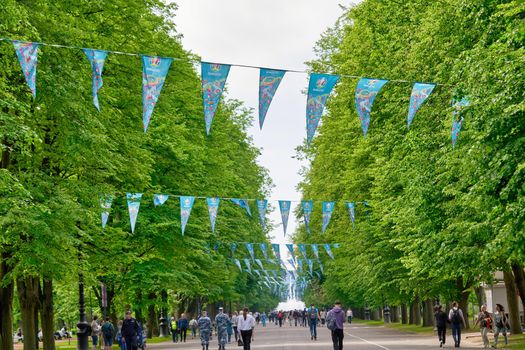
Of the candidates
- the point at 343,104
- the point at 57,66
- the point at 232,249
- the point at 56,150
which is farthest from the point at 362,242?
the point at 57,66

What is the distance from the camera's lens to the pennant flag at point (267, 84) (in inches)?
754

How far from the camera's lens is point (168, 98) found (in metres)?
39.7

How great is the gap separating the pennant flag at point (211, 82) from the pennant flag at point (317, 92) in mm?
1884

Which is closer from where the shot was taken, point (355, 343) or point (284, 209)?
point (284, 209)

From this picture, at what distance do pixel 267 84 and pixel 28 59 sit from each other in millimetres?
4717

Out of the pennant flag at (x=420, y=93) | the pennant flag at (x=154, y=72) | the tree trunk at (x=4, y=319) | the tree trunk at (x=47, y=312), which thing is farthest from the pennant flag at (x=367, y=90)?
the tree trunk at (x=47, y=312)

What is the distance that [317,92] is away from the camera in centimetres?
1997

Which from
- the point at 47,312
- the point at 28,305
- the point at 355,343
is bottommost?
the point at 355,343

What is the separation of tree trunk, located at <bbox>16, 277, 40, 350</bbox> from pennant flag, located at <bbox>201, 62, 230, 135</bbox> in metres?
14.6

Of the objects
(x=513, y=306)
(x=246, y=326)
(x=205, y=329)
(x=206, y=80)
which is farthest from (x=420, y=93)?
(x=513, y=306)

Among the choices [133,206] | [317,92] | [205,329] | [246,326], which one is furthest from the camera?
[205,329]

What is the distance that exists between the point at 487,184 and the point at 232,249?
41.8 metres

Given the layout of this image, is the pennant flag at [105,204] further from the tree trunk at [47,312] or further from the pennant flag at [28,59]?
the pennant flag at [28,59]

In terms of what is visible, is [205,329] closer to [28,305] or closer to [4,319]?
[28,305]
